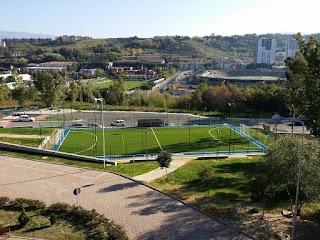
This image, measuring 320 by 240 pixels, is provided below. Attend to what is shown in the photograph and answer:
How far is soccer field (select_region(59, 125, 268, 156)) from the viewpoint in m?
35.0

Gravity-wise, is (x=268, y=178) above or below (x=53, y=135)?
above

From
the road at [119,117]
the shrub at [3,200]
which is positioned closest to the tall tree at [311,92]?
the shrub at [3,200]

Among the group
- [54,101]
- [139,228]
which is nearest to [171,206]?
[139,228]

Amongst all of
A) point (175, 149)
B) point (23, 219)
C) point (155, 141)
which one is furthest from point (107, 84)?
point (23, 219)

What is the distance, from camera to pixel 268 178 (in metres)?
18.1

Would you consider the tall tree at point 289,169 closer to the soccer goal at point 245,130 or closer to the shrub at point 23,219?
the shrub at point 23,219

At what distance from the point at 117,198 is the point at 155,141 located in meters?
17.3

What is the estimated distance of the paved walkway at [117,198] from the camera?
17406mm

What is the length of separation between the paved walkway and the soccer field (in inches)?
284

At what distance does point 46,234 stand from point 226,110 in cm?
4553

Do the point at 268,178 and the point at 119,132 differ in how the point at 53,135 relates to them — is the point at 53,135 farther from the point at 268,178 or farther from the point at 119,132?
the point at 268,178

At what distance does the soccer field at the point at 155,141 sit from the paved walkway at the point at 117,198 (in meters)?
7.22

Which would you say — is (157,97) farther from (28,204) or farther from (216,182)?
(28,204)

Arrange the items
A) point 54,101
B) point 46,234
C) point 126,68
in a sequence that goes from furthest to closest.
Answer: point 126,68 → point 54,101 → point 46,234
